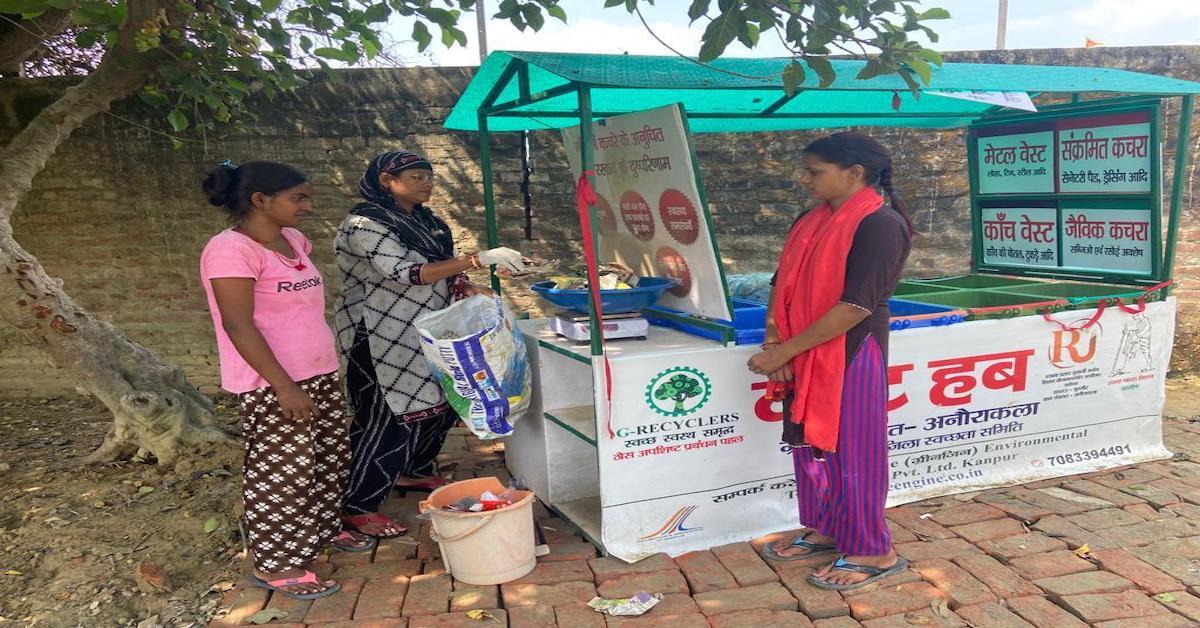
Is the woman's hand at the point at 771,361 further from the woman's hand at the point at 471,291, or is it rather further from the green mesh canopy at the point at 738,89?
the woman's hand at the point at 471,291

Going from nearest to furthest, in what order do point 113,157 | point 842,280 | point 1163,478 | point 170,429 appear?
point 842,280 < point 1163,478 < point 170,429 < point 113,157

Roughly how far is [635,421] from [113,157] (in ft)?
14.5

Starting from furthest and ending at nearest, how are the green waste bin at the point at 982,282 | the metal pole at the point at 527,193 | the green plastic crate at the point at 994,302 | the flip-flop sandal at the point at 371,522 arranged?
1. the metal pole at the point at 527,193
2. the green waste bin at the point at 982,282
3. the green plastic crate at the point at 994,302
4. the flip-flop sandal at the point at 371,522

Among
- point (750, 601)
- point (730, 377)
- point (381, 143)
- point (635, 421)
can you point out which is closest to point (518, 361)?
point (635, 421)

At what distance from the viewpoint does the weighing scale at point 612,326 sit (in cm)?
326

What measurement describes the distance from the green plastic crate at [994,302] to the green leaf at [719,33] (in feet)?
6.54

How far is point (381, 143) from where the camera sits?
5.50 metres

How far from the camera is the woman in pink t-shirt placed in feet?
8.95

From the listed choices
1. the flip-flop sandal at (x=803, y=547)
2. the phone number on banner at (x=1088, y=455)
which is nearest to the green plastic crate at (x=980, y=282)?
the phone number on banner at (x=1088, y=455)

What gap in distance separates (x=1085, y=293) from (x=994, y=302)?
493 mm

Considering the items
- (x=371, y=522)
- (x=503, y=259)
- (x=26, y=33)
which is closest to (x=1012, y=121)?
(x=503, y=259)

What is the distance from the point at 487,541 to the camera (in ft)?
9.64

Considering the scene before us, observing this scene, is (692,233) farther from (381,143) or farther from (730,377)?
(381,143)

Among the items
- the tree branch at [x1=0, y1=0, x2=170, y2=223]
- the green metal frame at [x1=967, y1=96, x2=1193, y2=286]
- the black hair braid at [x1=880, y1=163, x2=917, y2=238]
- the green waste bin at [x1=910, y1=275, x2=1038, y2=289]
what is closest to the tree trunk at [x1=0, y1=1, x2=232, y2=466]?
the tree branch at [x1=0, y1=0, x2=170, y2=223]
